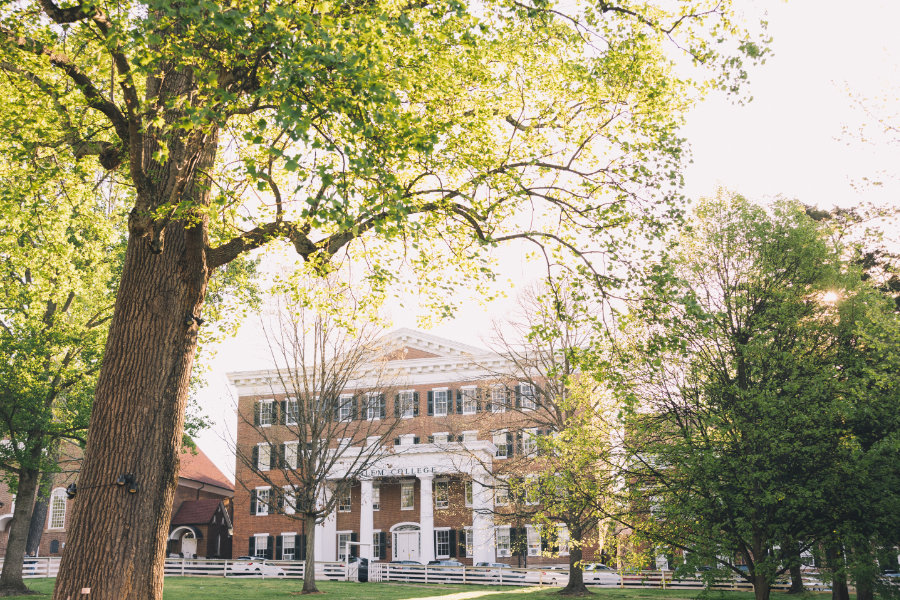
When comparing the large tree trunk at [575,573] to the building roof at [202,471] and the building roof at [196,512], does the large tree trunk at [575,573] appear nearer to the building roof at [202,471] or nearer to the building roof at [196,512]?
the building roof at [196,512]

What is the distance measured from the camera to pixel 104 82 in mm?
13375

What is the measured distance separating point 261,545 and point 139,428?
38.8 m

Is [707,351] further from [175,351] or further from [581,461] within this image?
[175,351]

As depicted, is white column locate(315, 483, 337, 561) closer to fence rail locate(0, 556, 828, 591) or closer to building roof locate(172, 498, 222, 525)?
fence rail locate(0, 556, 828, 591)

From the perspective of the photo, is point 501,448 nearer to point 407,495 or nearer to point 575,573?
point 407,495

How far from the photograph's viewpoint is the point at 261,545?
43.5m

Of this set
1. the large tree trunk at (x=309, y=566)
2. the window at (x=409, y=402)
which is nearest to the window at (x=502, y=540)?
the window at (x=409, y=402)

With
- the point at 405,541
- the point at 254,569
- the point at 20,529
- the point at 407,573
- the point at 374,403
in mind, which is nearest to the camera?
the point at 20,529

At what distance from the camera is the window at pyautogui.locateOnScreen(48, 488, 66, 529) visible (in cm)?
4775

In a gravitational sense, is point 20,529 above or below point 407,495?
below

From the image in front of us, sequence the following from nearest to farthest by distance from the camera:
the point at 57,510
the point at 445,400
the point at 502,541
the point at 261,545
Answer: the point at 502,541 → the point at 261,545 → the point at 445,400 → the point at 57,510

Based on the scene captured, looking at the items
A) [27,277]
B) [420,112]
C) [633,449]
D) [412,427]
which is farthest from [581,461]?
[412,427]

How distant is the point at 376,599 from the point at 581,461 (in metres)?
8.28

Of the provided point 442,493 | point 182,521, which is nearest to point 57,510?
point 182,521
